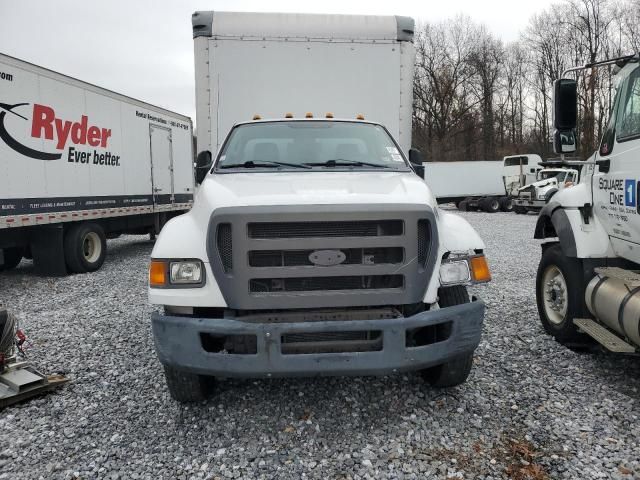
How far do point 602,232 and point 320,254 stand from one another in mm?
2877

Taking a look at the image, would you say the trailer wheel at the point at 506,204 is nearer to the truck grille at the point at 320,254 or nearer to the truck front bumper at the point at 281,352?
the truck grille at the point at 320,254

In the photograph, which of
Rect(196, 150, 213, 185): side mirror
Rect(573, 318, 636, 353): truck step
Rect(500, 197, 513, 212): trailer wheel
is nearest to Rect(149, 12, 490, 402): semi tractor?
Rect(196, 150, 213, 185): side mirror

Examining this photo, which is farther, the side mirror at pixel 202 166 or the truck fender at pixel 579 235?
the side mirror at pixel 202 166

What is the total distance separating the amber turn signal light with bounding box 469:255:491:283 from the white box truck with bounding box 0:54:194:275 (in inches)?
282

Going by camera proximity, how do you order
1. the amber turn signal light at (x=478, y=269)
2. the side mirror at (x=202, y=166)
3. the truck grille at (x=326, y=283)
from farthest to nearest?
the side mirror at (x=202, y=166)
the amber turn signal light at (x=478, y=269)
the truck grille at (x=326, y=283)

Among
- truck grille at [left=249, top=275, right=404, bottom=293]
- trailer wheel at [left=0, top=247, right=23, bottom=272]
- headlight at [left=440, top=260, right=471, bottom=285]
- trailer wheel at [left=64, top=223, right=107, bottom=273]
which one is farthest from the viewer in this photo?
trailer wheel at [left=0, top=247, right=23, bottom=272]

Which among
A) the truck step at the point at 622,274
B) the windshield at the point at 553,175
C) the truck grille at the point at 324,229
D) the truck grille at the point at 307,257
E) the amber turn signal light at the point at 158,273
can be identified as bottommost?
the truck step at the point at 622,274

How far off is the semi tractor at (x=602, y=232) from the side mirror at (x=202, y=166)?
318cm

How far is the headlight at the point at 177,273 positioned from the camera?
9.84ft

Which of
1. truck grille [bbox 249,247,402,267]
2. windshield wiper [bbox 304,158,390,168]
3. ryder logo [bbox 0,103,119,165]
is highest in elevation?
ryder logo [bbox 0,103,119,165]

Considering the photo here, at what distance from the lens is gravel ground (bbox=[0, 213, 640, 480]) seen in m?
2.81

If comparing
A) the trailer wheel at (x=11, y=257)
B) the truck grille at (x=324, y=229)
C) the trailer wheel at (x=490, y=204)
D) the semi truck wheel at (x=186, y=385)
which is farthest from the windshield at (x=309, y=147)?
the trailer wheel at (x=490, y=204)

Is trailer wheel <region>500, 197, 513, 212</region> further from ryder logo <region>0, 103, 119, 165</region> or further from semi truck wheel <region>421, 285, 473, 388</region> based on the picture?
semi truck wheel <region>421, 285, 473, 388</region>

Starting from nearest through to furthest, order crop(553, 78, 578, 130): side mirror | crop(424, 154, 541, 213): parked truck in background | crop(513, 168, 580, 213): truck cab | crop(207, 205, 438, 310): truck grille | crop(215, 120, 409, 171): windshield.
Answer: crop(207, 205, 438, 310): truck grille → crop(553, 78, 578, 130): side mirror → crop(215, 120, 409, 171): windshield → crop(513, 168, 580, 213): truck cab → crop(424, 154, 541, 213): parked truck in background
